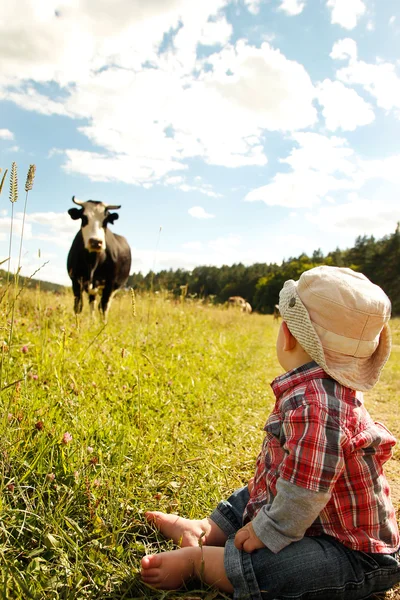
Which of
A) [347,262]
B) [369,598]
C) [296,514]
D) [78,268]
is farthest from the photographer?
[347,262]

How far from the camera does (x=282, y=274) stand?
70.5m

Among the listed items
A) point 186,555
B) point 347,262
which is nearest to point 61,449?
point 186,555

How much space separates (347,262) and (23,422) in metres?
61.7

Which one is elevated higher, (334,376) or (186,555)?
(334,376)

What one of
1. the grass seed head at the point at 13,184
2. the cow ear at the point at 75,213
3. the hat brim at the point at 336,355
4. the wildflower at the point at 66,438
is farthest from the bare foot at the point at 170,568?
the cow ear at the point at 75,213

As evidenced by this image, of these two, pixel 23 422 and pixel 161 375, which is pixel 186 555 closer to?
pixel 23 422

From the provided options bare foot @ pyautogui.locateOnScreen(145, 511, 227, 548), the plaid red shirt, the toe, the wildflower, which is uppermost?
the plaid red shirt

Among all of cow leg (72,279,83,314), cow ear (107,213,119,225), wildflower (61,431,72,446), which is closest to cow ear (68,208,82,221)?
cow ear (107,213,119,225)

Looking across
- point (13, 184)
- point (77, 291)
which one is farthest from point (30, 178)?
point (77, 291)

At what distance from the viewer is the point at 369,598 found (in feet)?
5.56

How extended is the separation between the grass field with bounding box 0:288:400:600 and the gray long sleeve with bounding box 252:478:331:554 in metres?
0.30

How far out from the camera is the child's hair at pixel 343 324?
1.61 meters

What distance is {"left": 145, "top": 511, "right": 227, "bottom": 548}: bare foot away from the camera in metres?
1.78

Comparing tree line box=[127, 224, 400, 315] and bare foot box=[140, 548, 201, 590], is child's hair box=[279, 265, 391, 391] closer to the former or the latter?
bare foot box=[140, 548, 201, 590]
